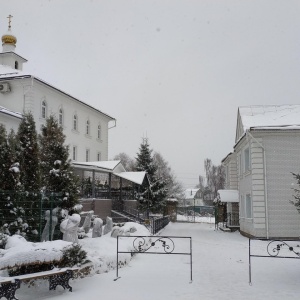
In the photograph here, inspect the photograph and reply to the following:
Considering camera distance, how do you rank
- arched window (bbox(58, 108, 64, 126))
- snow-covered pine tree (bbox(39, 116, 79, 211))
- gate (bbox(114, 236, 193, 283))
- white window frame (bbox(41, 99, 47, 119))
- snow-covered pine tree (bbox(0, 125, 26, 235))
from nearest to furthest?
gate (bbox(114, 236, 193, 283)), snow-covered pine tree (bbox(0, 125, 26, 235)), snow-covered pine tree (bbox(39, 116, 79, 211)), white window frame (bbox(41, 99, 47, 119)), arched window (bbox(58, 108, 64, 126))

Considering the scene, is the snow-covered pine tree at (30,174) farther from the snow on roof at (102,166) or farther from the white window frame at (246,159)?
the white window frame at (246,159)

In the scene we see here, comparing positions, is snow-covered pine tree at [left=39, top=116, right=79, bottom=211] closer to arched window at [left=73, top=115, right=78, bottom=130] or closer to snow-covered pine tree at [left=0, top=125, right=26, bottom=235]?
snow-covered pine tree at [left=0, top=125, right=26, bottom=235]

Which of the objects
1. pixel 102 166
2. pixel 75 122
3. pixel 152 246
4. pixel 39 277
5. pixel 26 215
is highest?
pixel 75 122

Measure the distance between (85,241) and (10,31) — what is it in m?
24.4

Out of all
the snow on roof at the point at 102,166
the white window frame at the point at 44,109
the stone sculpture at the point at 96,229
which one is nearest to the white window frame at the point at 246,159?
the snow on roof at the point at 102,166

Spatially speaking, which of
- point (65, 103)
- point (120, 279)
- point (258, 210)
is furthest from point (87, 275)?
point (65, 103)

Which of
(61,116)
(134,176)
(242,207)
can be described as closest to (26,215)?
(242,207)

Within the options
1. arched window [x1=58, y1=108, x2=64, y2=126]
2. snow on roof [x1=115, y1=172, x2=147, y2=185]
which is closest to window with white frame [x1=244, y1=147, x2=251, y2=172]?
snow on roof [x1=115, y1=172, x2=147, y2=185]

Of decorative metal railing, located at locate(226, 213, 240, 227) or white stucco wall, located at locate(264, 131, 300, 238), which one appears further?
decorative metal railing, located at locate(226, 213, 240, 227)

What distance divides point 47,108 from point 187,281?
863 inches

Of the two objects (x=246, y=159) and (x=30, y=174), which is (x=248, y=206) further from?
(x=30, y=174)

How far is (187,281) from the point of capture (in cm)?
962

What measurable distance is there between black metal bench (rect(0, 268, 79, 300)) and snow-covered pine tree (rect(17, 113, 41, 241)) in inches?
161

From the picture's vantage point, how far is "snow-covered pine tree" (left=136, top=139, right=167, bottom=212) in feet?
120
